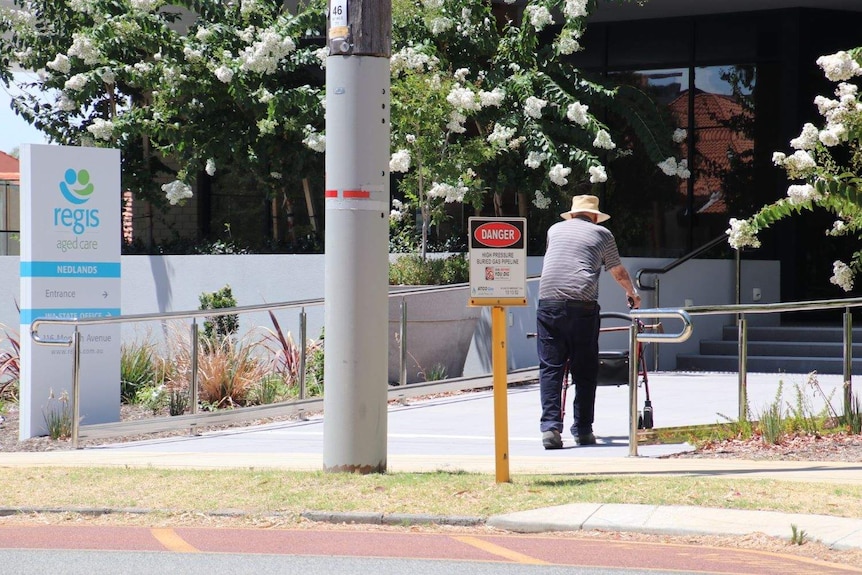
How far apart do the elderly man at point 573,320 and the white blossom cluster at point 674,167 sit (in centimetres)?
839

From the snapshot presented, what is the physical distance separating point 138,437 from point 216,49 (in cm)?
834

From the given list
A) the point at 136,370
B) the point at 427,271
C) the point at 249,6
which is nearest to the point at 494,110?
the point at 427,271

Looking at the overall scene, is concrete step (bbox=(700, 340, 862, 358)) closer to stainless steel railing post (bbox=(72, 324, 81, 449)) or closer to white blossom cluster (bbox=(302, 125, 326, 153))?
white blossom cluster (bbox=(302, 125, 326, 153))

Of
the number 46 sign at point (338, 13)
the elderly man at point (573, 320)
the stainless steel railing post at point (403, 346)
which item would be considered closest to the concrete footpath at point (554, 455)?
the elderly man at point (573, 320)

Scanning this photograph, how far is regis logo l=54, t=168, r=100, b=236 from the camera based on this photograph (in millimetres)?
12930

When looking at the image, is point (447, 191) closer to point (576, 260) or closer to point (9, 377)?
point (9, 377)

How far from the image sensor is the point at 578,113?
17203 millimetres

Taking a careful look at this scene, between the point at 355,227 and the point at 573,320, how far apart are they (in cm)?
258

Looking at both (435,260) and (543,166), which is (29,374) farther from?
(543,166)

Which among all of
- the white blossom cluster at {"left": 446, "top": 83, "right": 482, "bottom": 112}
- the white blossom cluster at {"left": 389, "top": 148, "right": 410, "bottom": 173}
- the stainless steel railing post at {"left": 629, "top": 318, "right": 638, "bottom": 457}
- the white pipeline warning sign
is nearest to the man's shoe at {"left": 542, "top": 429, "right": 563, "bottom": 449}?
the stainless steel railing post at {"left": 629, "top": 318, "right": 638, "bottom": 457}

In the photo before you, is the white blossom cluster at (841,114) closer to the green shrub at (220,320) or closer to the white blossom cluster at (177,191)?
the green shrub at (220,320)

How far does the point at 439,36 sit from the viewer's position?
18.0m

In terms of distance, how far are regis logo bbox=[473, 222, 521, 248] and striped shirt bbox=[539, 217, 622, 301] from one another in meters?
2.15

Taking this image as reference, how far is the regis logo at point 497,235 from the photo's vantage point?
8203 millimetres
